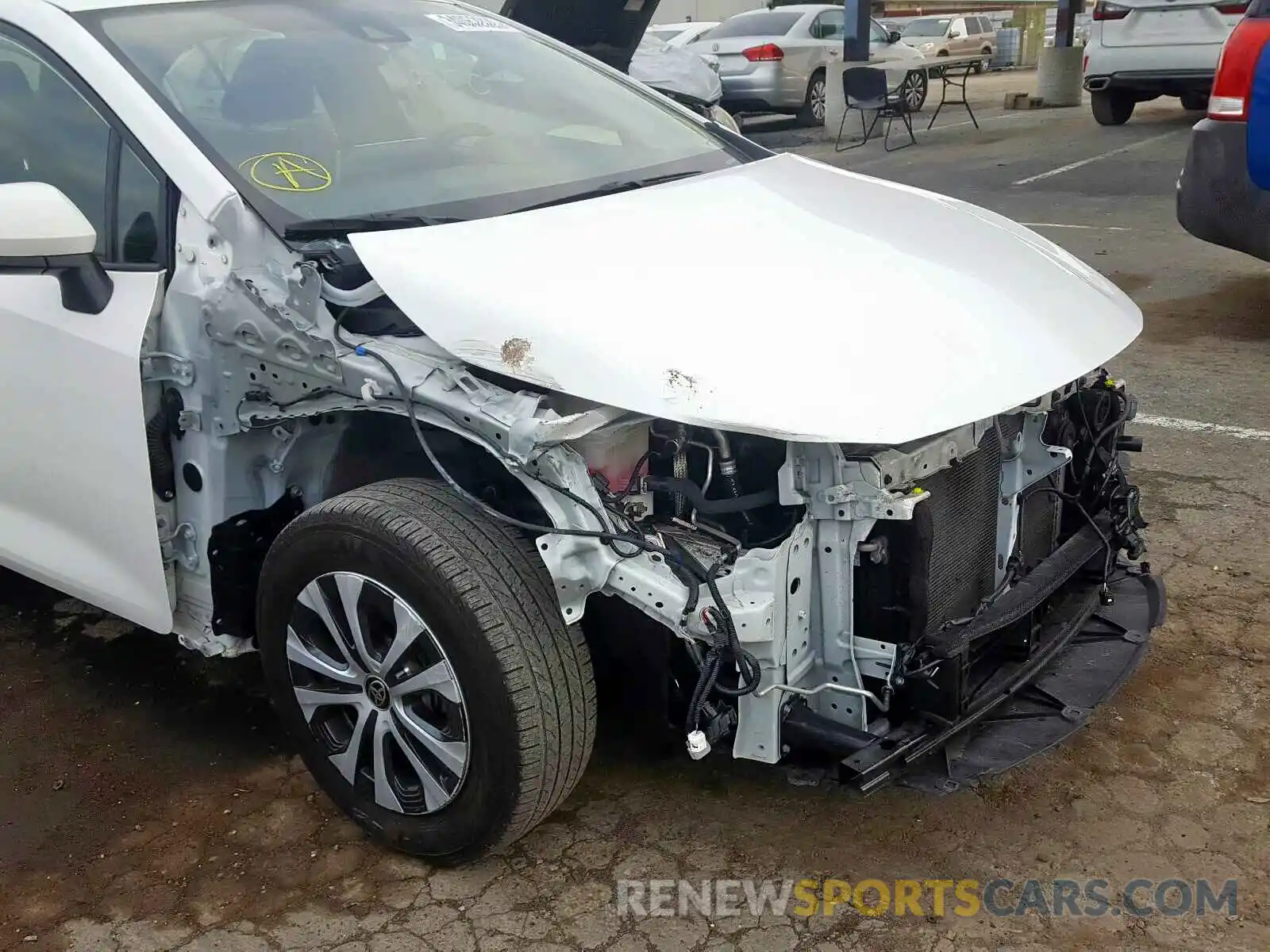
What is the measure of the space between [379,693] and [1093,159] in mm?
11364

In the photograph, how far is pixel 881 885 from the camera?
8.20 ft

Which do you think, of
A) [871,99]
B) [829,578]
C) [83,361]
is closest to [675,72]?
[871,99]

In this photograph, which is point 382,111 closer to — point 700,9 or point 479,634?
point 479,634

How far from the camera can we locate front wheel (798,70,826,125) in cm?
1620

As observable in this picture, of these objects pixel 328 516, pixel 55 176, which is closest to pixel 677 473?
pixel 328 516

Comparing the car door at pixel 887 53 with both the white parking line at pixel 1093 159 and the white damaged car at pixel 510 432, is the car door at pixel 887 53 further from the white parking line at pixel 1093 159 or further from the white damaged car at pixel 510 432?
the white damaged car at pixel 510 432

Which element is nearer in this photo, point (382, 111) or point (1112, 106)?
point (382, 111)

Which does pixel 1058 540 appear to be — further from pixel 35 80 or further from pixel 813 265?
pixel 35 80

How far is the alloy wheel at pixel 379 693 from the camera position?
2396mm

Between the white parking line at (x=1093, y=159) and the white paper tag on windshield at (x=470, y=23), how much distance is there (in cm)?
813

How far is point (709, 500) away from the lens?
243 cm

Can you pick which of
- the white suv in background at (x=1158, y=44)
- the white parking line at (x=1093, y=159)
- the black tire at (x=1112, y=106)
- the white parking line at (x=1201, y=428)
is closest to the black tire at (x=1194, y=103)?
the black tire at (x=1112, y=106)

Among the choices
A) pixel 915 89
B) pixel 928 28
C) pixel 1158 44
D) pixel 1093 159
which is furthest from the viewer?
pixel 928 28

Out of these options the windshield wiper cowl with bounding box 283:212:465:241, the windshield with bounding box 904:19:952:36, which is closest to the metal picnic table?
the windshield with bounding box 904:19:952:36
